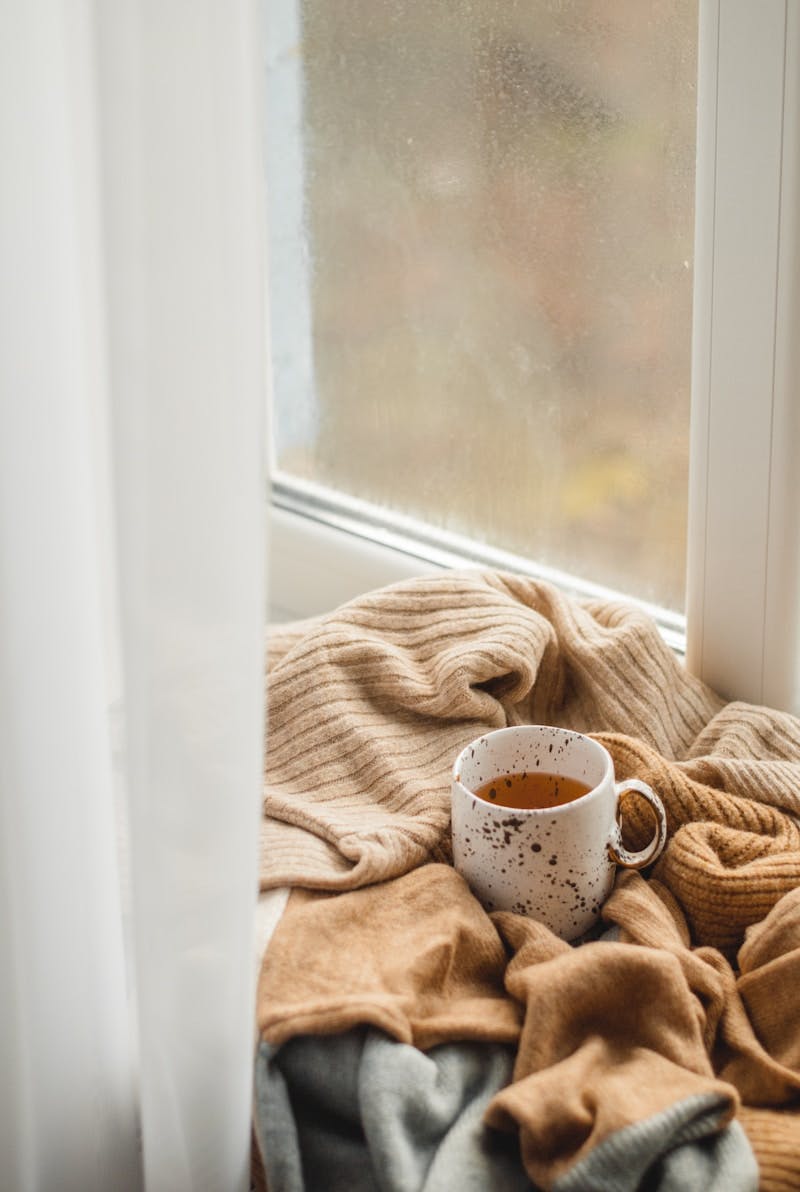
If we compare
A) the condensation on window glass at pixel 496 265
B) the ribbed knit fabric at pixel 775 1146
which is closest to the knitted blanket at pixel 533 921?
the ribbed knit fabric at pixel 775 1146

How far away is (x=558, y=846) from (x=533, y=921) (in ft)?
0.16

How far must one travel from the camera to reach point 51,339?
1.77ft

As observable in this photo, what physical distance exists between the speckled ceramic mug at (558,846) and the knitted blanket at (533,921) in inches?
0.6

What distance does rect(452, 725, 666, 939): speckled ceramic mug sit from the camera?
0.72 metres

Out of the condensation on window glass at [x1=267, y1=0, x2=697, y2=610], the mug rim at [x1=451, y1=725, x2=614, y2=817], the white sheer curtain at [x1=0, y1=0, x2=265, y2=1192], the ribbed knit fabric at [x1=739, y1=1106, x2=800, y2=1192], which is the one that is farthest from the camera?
the condensation on window glass at [x1=267, y1=0, x2=697, y2=610]

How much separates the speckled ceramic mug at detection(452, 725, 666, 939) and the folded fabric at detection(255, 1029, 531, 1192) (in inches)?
4.3

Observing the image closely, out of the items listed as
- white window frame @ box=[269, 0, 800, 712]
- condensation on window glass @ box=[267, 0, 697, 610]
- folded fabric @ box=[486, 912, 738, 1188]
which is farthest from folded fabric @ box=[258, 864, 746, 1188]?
condensation on window glass @ box=[267, 0, 697, 610]

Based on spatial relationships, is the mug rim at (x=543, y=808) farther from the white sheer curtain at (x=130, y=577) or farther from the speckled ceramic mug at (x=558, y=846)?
the white sheer curtain at (x=130, y=577)

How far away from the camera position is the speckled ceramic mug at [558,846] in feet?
2.35

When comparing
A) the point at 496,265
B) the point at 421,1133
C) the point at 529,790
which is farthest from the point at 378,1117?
the point at 496,265

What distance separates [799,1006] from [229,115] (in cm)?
54

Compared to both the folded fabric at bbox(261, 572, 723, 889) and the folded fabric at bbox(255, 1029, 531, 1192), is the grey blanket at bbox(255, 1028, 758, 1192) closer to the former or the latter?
the folded fabric at bbox(255, 1029, 531, 1192)

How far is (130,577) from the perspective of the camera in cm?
53

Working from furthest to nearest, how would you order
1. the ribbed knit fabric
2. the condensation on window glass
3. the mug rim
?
the condensation on window glass
the mug rim
the ribbed knit fabric
